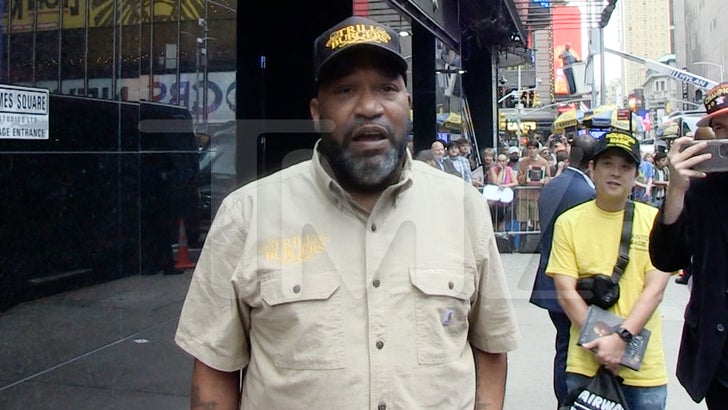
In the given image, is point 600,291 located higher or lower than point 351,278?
lower

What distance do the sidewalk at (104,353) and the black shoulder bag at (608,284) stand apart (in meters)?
2.10

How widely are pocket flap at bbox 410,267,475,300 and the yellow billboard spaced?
8.85ft

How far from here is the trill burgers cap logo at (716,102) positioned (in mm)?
2834

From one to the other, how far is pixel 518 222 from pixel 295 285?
11374 mm

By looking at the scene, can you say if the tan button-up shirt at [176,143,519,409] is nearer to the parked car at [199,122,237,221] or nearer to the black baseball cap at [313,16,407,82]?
the black baseball cap at [313,16,407,82]

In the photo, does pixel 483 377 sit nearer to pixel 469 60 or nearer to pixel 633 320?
pixel 633 320

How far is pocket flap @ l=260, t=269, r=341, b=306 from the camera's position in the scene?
1.91 metres

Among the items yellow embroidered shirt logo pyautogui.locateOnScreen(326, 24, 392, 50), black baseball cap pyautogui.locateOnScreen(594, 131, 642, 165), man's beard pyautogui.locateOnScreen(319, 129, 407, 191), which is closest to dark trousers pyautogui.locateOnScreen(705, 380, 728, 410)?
black baseball cap pyautogui.locateOnScreen(594, 131, 642, 165)

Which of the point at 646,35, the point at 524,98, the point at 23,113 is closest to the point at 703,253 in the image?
the point at 23,113

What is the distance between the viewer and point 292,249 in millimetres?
1997

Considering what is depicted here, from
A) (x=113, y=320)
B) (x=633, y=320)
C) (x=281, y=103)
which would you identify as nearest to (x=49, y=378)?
(x=113, y=320)

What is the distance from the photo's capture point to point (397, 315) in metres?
1.94

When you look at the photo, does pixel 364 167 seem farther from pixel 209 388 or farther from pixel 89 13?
pixel 89 13

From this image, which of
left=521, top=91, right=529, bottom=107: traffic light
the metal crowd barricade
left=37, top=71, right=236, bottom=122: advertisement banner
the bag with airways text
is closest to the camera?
the bag with airways text
